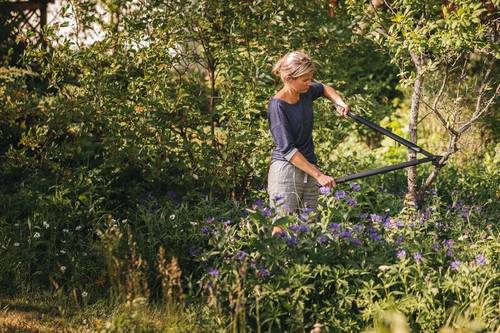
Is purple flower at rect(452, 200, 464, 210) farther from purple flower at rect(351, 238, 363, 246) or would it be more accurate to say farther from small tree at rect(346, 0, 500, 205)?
purple flower at rect(351, 238, 363, 246)

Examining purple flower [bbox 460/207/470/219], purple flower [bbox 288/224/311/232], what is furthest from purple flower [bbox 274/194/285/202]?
purple flower [bbox 460/207/470/219]

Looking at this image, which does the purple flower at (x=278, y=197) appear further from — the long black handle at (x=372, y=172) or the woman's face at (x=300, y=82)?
the woman's face at (x=300, y=82)

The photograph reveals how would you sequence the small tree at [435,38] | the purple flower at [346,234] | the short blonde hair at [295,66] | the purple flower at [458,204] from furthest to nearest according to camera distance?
the purple flower at [458,204] → the small tree at [435,38] → the short blonde hair at [295,66] → the purple flower at [346,234]

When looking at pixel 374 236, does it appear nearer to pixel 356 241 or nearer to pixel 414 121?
pixel 356 241

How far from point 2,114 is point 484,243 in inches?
138

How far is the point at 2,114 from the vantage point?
572cm

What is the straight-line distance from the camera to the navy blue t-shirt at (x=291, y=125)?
4.51 m

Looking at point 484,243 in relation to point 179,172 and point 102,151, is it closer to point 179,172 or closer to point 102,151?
point 179,172

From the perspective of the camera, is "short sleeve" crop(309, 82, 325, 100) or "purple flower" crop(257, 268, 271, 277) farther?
"short sleeve" crop(309, 82, 325, 100)

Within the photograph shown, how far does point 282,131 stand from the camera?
14.8ft

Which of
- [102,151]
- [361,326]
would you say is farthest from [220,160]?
[361,326]

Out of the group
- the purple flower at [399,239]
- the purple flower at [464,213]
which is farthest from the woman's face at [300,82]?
the purple flower at [464,213]

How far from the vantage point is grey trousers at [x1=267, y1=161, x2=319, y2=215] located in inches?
184

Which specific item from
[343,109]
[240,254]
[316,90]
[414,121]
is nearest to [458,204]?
[414,121]
